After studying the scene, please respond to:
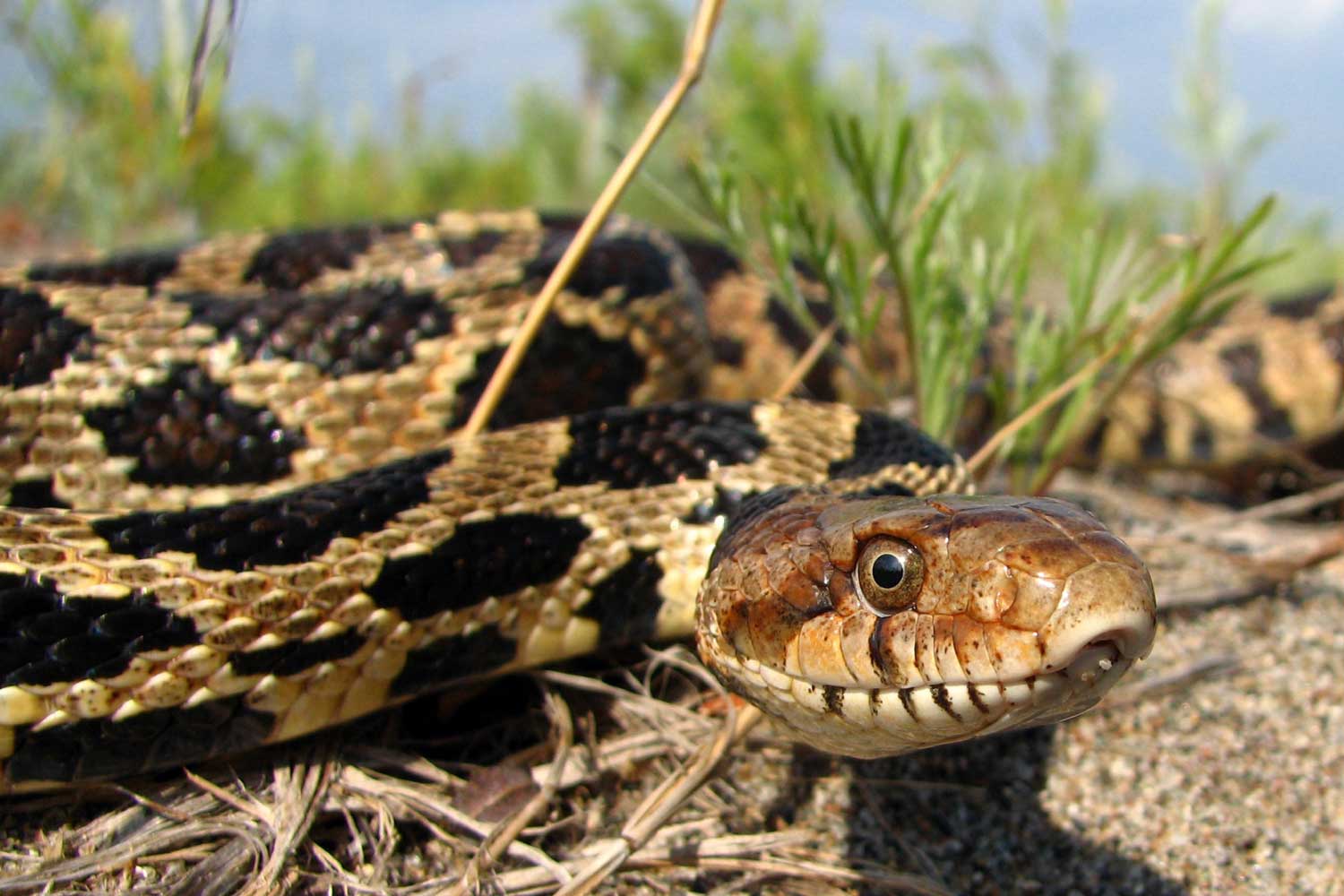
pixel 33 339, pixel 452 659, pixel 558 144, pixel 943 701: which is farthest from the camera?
pixel 558 144

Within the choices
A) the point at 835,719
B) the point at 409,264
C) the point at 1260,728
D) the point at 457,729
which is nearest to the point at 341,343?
the point at 409,264

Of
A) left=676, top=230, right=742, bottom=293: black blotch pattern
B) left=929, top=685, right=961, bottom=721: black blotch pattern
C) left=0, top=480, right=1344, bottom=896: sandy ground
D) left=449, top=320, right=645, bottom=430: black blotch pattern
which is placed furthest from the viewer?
left=676, top=230, right=742, bottom=293: black blotch pattern

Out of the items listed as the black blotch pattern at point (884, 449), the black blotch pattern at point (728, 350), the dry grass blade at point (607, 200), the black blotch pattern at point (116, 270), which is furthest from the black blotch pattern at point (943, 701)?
the black blotch pattern at point (728, 350)

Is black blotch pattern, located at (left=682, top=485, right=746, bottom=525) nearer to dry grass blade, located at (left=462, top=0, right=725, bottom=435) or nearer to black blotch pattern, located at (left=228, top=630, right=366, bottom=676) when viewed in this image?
dry grass blade, located at (left=462, top=0, right=725, bottom=435)

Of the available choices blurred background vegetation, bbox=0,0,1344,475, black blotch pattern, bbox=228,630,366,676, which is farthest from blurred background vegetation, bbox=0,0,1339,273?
black blotch pattern, bbox=228,630,366,676

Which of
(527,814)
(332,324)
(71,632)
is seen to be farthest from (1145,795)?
(332,324)

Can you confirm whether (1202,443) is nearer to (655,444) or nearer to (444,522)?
(655,444)

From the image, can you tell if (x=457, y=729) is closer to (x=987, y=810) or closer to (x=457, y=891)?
(x=457, y=891)

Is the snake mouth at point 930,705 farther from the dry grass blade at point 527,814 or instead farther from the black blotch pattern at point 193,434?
the black blotch pattern at point 193,434
